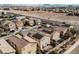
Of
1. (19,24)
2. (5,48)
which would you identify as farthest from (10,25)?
(5,48)

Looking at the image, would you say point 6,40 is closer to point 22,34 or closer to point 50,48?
point 22,34

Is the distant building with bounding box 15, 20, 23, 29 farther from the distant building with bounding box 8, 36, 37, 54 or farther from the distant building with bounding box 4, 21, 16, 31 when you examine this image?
the distant building with bounding box 8, 36, 37, 54

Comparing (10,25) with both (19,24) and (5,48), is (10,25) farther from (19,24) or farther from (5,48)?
(5,48)

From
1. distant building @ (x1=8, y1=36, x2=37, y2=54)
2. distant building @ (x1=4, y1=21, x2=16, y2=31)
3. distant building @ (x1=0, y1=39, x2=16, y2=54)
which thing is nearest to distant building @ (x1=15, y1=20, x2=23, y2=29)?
distant building @ (x1=4, y1=21, x2=16, y2=31)

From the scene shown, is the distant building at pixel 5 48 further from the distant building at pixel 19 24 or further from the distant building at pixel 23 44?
the distant building at pixel 19 24

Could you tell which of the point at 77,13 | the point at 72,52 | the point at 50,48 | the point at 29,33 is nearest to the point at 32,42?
the point at 29,33
